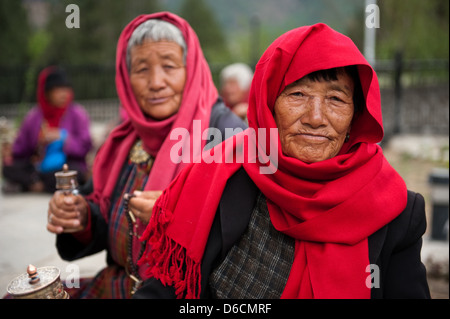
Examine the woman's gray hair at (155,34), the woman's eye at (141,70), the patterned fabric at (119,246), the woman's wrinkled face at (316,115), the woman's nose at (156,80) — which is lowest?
the patterned fabric at (119,246)

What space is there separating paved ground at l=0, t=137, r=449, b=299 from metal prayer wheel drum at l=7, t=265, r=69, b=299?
1.11m

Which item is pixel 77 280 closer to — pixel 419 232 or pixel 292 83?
pixel 292 83

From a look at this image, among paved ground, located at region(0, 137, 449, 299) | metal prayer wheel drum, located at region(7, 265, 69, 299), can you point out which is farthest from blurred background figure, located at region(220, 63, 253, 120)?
metal prayer wheel drum, located at region(7, 265, 69, 299)

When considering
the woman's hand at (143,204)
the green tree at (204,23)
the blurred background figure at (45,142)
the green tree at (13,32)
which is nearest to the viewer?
the woman's hand at (143,204)

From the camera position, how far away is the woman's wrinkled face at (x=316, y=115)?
1533mm

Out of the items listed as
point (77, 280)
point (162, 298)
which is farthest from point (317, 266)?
point (77, 280)

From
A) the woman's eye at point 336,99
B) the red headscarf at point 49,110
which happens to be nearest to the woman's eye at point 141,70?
the woman's eye at point 336,99

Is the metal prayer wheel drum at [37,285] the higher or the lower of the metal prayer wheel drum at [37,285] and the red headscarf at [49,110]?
the lower

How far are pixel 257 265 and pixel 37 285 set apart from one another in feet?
2.49

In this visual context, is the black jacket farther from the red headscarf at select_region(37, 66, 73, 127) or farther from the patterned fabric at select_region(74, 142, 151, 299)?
the red headscarf at select_region(37, 66, 73, 127)

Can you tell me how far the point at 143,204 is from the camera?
185 cm

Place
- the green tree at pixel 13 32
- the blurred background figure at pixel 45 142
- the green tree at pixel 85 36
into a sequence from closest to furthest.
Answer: the blurred background figure at pixel 45 142
the green tree at pixel 13 32
the green tree at pixel 85 36

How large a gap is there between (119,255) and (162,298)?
65cm

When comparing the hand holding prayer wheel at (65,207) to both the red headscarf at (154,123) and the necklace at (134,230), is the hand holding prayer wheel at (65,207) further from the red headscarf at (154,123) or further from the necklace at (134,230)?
the necklace at (134,230)
